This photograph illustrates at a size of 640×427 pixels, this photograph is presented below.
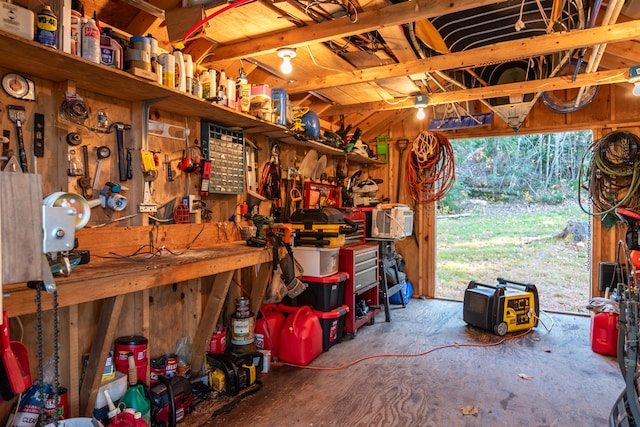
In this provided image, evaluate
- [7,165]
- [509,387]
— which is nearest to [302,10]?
[7,165]

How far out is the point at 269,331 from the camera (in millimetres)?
3227

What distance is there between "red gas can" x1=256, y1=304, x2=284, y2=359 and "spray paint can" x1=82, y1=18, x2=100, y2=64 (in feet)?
7.26

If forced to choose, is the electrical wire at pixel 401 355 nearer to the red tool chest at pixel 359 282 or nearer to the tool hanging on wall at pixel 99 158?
the red tool chest at pixel 359 282

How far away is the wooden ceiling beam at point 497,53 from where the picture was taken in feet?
8.32

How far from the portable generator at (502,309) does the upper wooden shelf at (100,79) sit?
2.83 meters

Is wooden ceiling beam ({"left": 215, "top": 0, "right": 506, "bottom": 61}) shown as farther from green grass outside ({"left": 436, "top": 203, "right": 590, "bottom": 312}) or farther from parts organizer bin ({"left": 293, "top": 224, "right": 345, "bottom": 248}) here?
green grass outside ({"left": 436, "top": 203, "right": 590, "bottom": 312})

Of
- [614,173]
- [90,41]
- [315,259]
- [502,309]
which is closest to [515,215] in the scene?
[614,173]

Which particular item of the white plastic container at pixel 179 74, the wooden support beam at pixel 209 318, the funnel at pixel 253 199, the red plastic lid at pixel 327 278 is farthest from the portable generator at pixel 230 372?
the white plastic container at pixel 179 74

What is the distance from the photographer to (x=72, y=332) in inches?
81.0

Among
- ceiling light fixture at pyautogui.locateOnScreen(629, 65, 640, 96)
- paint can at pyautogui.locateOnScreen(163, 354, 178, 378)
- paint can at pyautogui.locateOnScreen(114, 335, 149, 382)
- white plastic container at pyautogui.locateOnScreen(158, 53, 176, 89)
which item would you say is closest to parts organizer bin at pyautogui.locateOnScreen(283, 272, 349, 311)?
paint can at pyautogui.locateOnScreen(163, 354, 178, 378)

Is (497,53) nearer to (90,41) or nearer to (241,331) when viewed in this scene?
(90,41)

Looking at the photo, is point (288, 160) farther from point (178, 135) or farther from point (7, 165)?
point (7, 165)

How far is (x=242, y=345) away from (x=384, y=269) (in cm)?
208

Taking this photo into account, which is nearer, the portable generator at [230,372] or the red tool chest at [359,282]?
the portable generator at [230,372]
